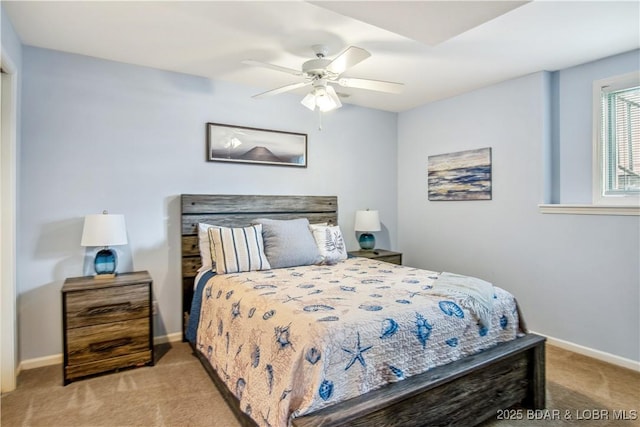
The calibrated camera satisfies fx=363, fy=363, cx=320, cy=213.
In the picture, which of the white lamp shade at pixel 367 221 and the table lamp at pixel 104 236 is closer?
the table lamp at pixel 104 236

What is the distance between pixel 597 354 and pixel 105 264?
4.05 m

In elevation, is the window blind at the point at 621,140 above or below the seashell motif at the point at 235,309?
above

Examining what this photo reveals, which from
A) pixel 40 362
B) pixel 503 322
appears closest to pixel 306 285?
pixel 503 322

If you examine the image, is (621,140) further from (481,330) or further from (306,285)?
(306,285)

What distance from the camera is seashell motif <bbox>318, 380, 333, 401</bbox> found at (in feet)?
5.08

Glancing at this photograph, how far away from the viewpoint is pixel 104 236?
273 cm

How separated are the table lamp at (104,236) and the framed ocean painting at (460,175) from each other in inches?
131

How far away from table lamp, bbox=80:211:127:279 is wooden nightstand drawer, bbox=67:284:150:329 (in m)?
0.23

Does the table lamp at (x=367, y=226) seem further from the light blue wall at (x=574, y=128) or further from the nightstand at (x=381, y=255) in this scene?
the light blue wall at (x=574, y=128)

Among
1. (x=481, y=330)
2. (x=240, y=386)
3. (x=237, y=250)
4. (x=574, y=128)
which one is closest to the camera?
(x=240, y=386)

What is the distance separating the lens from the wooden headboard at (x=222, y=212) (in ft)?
10.9

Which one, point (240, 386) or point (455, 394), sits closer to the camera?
point (455, 394)

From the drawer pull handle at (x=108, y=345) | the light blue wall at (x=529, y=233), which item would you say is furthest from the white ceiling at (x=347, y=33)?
the drawer pull handle at (x=108, y=345)

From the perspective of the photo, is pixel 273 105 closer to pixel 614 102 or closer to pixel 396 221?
pixel 396 221
